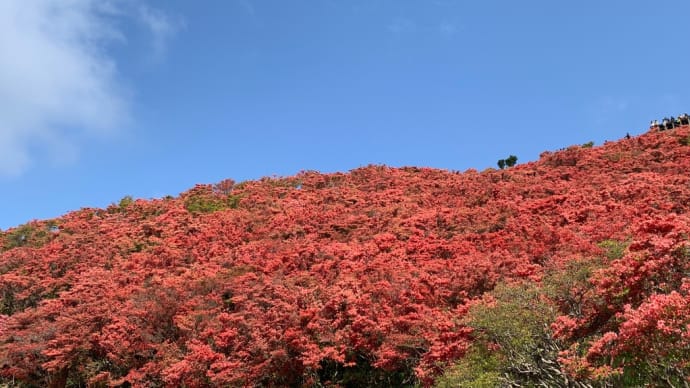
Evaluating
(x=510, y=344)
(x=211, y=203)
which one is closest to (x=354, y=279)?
(x=510, y=344)

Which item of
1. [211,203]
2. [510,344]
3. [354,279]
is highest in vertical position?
[211,203]

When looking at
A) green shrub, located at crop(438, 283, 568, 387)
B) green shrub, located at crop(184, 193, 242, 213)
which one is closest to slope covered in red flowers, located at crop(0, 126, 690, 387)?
green shrub, located at crop(438, 283, 568, 387)

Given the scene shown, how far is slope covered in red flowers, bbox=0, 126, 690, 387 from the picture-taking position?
14219mm

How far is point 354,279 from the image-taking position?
23.6 metres

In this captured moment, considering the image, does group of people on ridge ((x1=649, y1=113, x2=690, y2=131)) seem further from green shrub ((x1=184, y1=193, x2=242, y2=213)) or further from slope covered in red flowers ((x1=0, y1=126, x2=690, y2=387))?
green shrub ((x1=184, y1=193, x2=242, y2=213))

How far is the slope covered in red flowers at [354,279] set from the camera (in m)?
14.2

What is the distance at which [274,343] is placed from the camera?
2097 centimetres

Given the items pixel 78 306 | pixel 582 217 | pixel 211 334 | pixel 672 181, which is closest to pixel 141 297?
pixel 78 306

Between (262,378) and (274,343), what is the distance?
4.71ft

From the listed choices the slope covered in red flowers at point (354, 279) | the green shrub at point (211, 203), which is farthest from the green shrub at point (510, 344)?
the green shrub at point (211, 203)

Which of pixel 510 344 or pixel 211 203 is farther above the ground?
pixel 211 203

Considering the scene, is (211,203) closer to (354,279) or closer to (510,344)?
(354,279)

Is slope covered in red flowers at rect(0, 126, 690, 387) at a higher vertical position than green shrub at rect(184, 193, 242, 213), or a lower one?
lower

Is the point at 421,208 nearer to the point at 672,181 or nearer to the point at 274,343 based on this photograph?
the point at 672,181
